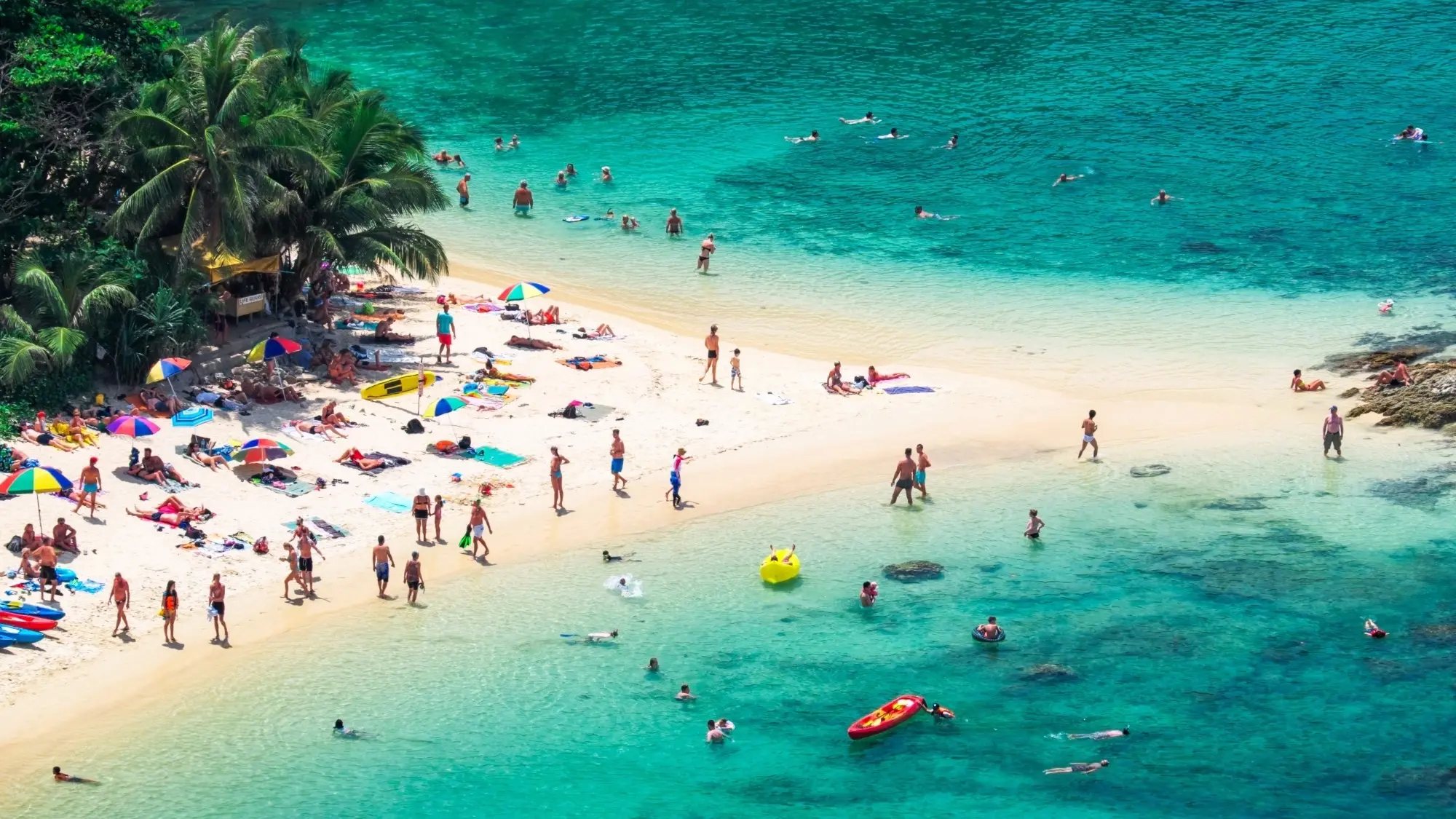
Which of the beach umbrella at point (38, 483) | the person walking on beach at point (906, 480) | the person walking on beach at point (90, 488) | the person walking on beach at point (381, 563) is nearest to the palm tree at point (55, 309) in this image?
the person walking on beach at point (90, 488)

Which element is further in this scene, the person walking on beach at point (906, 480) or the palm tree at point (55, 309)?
the person walking on beach at point (906, 480)

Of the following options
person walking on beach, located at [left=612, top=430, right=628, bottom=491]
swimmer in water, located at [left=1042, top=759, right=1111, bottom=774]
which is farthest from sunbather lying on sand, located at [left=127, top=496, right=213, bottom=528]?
swimmer in water, located at [left=1042, top=759, right=1111, bottom=774]

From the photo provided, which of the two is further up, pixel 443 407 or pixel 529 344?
pixel 529 344

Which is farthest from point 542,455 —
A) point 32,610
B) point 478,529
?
point 32,610

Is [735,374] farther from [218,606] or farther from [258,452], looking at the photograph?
[218,606]

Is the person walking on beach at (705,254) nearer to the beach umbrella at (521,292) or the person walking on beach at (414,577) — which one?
the beach umbrella at (521,292)

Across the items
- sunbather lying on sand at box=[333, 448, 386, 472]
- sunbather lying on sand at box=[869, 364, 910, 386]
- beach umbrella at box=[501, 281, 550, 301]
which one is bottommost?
sunbather lying on sand at box=[333, 448, 386, 472]

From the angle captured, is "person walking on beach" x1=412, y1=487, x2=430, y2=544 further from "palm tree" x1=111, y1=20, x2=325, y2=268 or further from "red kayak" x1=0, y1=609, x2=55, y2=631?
"palm tree" x1=111, y1=20, x2=325, y2=268
